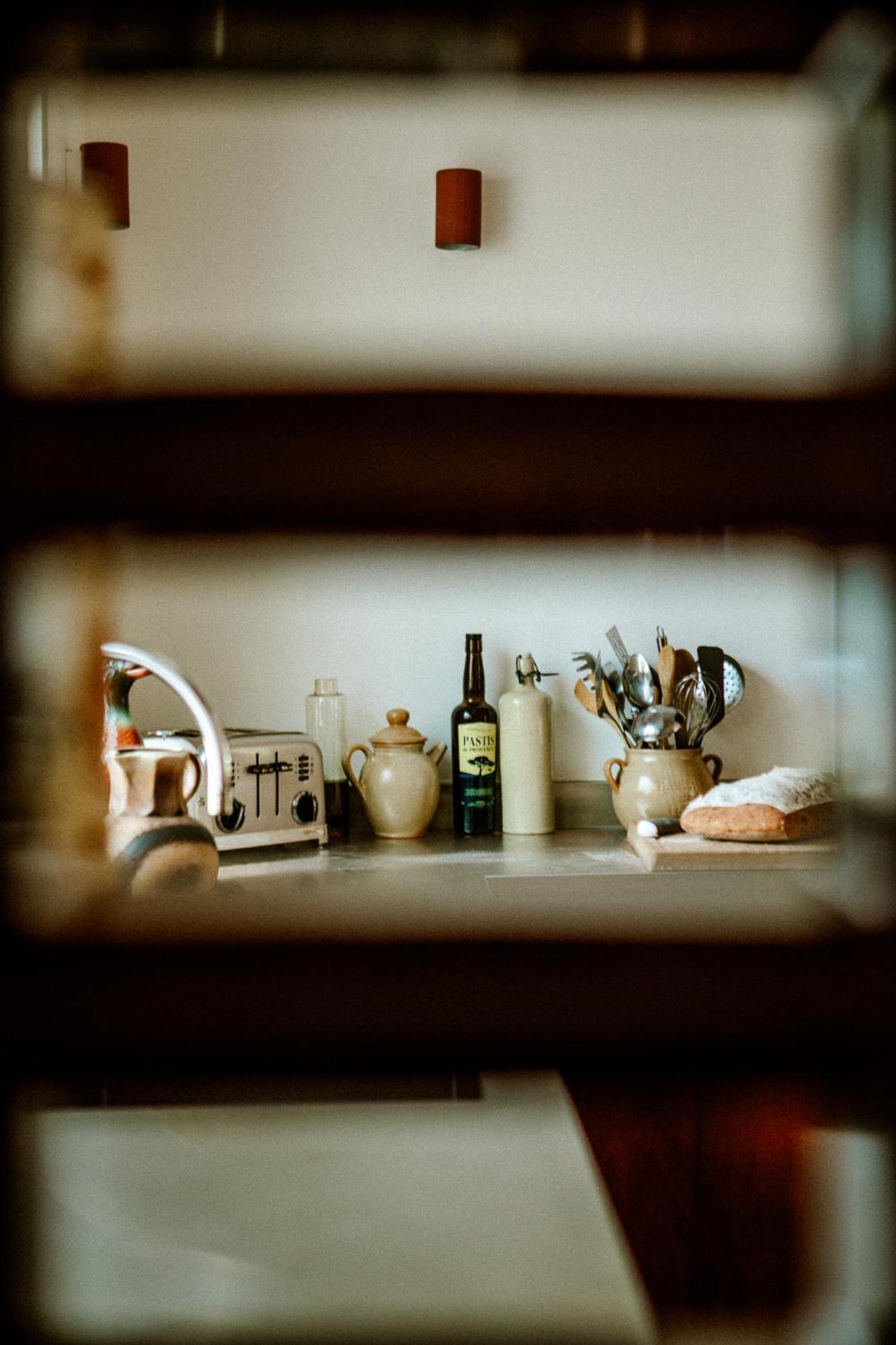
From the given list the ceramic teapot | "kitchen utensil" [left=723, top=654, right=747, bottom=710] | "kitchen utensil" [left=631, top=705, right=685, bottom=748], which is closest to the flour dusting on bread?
"kitchen utensil" [left=631, top=705, right=685, bottom=748]

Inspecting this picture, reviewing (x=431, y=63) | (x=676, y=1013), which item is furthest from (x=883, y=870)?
(x=431, y=63)

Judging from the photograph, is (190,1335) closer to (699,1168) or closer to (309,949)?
(309,949)

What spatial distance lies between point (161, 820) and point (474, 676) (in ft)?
4.95

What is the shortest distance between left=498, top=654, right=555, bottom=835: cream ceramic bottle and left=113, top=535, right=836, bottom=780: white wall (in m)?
0.14

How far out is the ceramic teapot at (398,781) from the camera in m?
2.36

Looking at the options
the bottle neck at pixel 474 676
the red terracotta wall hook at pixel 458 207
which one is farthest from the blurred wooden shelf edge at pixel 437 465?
the red terracotta wall hook at pixel 458 207

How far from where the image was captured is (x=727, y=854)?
210cm

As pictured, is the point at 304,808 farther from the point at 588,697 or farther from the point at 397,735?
the point at 588,697

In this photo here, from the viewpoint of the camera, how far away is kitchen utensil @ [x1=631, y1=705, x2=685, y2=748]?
234cm

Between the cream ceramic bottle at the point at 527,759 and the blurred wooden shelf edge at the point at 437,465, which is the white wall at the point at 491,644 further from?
the blurred wooden shelf edge at the point at 437,465

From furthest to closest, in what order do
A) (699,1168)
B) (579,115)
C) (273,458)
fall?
(579,115), (699,1168), (273,458)

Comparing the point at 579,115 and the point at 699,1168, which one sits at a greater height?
the point at 579,115

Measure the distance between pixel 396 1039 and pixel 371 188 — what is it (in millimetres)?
2589

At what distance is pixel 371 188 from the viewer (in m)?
2.54
